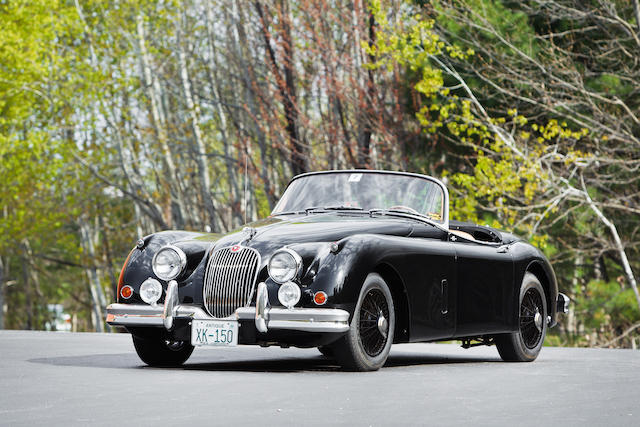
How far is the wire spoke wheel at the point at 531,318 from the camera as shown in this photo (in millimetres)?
10961

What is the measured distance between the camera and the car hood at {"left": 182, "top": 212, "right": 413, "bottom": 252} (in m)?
8.84

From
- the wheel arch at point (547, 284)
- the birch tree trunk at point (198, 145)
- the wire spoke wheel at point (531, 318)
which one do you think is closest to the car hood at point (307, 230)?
the wire spoke wheel at point (531, 318)

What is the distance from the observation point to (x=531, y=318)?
11.0 m

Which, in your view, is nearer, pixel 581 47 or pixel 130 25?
pixel 581 47

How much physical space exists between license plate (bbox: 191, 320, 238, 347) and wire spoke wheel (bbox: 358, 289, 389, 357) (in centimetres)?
99

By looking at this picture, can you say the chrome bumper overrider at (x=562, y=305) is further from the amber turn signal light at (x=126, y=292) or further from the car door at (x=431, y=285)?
the amber turn signal light at (x=126, y=292)

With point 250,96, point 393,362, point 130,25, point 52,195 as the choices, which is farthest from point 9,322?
point 393,362

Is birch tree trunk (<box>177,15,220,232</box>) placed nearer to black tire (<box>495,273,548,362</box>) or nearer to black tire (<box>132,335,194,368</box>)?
black tire (<box>495,273,548,362</box>)

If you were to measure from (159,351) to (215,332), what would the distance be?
1105 mm

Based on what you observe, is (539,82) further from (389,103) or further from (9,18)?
(9,18)

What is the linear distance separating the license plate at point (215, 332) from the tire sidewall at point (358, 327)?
89 centimetres

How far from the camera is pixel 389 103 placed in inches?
940

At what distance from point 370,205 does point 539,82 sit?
12.0 meters

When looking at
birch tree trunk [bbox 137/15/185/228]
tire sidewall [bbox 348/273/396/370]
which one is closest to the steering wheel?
tire sidewall [bbox 348/273/396/370]
